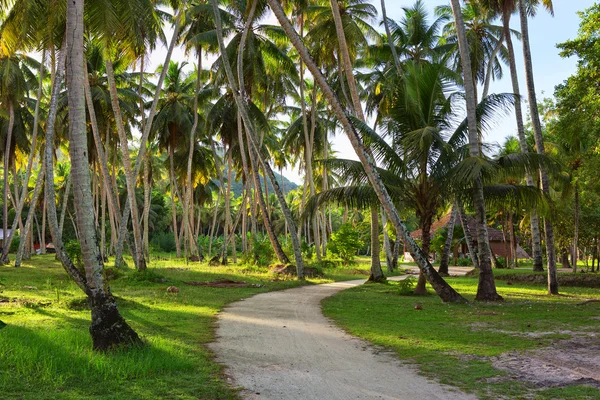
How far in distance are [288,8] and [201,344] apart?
18.1 meters

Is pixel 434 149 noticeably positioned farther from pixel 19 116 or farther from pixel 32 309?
pixel 19 116

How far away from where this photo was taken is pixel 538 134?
15.3m

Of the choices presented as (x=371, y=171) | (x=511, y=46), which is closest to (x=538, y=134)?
(x=511, y=46)

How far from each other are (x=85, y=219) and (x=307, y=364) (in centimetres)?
341

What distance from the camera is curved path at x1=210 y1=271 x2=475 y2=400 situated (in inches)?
202

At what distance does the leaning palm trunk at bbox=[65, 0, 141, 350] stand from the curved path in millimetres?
1378

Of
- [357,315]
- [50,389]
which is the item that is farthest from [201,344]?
[357,315]

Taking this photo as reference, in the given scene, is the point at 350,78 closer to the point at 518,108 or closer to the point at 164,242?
the point at 518,108

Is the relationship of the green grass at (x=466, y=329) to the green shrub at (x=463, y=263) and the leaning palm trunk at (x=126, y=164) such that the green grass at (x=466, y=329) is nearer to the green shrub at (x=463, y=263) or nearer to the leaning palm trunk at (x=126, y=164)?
the leaning palm trunk at (x=126, y=164)

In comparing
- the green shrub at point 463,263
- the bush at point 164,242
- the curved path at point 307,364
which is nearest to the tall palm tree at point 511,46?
the curved path at point 307,364

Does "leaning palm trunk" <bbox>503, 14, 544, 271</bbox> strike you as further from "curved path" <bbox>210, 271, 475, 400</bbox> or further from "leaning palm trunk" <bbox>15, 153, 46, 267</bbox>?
"leaning palm trunk" <bbox>15, 153, 46, 267</bbox>

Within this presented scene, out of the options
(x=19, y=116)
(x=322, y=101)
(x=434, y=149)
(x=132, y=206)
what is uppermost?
(x=322, y=101)

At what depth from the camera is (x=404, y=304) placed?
1291 cm

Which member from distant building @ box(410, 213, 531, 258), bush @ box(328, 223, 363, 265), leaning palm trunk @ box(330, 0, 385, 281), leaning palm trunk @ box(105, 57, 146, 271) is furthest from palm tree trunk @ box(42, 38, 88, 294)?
distant building @ box(410, 213, 531, 258)
